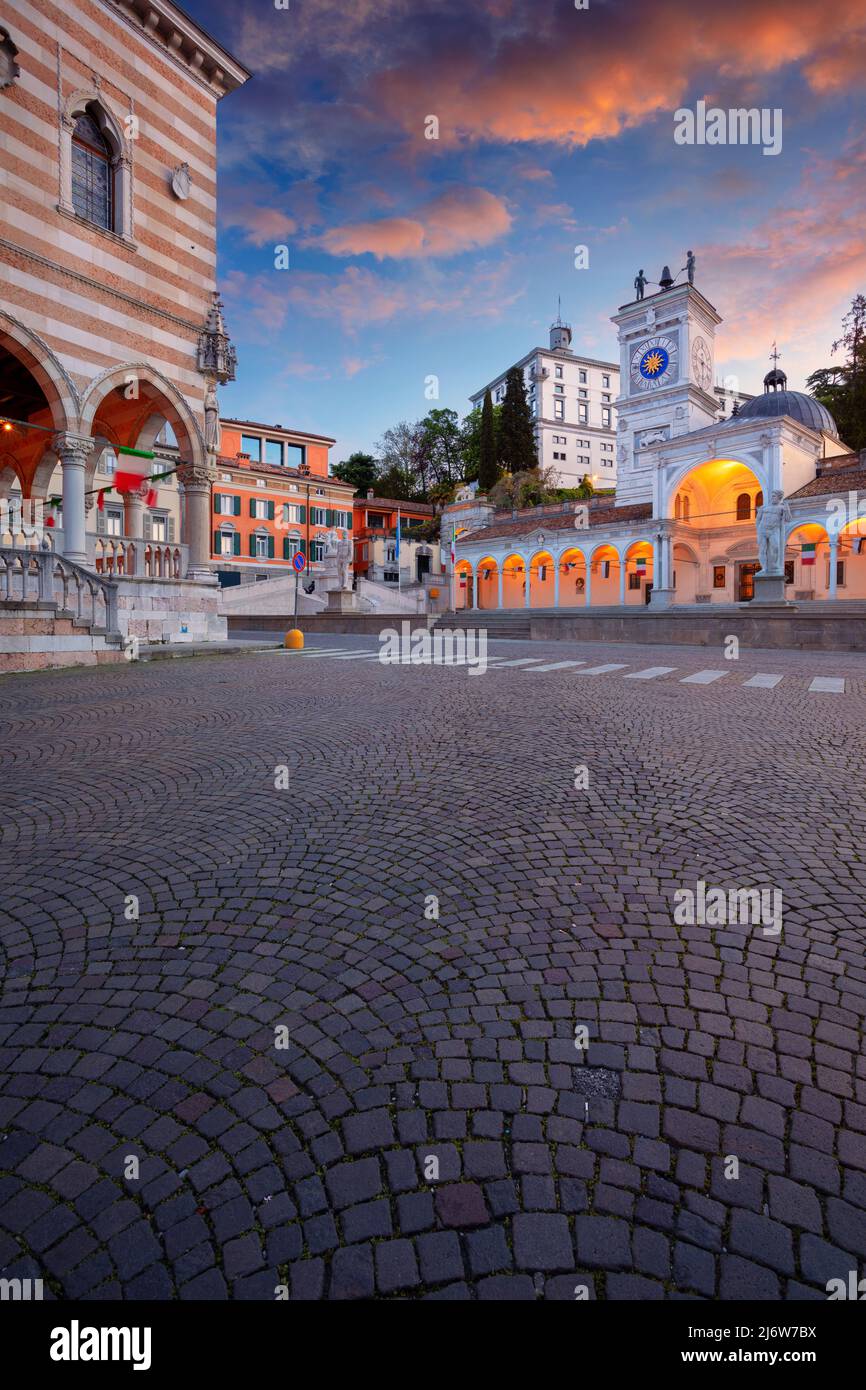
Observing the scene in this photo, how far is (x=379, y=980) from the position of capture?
2.62m

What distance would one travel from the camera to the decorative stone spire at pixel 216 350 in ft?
66.7

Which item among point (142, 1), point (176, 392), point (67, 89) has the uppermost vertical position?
point (142, 1)

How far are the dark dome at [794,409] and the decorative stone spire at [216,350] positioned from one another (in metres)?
36.7

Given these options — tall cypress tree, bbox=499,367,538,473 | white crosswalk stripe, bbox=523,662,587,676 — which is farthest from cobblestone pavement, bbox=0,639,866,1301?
tall cypress tree, bbox=499,367,538,473

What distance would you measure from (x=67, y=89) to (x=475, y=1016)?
23.6m

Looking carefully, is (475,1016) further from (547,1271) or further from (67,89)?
(67,89)

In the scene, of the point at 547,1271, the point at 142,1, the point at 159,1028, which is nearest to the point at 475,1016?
the point at 547,1271

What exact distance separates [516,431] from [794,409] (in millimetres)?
30788

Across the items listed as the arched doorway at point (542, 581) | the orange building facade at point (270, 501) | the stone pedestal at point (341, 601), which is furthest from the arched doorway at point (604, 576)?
the orange building facade at point (270, 501)

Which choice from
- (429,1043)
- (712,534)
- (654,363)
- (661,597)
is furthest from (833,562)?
(429,1043)

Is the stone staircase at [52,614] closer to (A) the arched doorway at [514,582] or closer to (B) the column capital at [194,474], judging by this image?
(B) the column capital at [194,474]

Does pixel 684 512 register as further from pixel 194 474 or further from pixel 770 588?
pixel 194 474

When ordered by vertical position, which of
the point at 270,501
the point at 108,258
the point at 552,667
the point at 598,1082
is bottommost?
the point at 598,1082

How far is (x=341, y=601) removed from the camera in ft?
126
